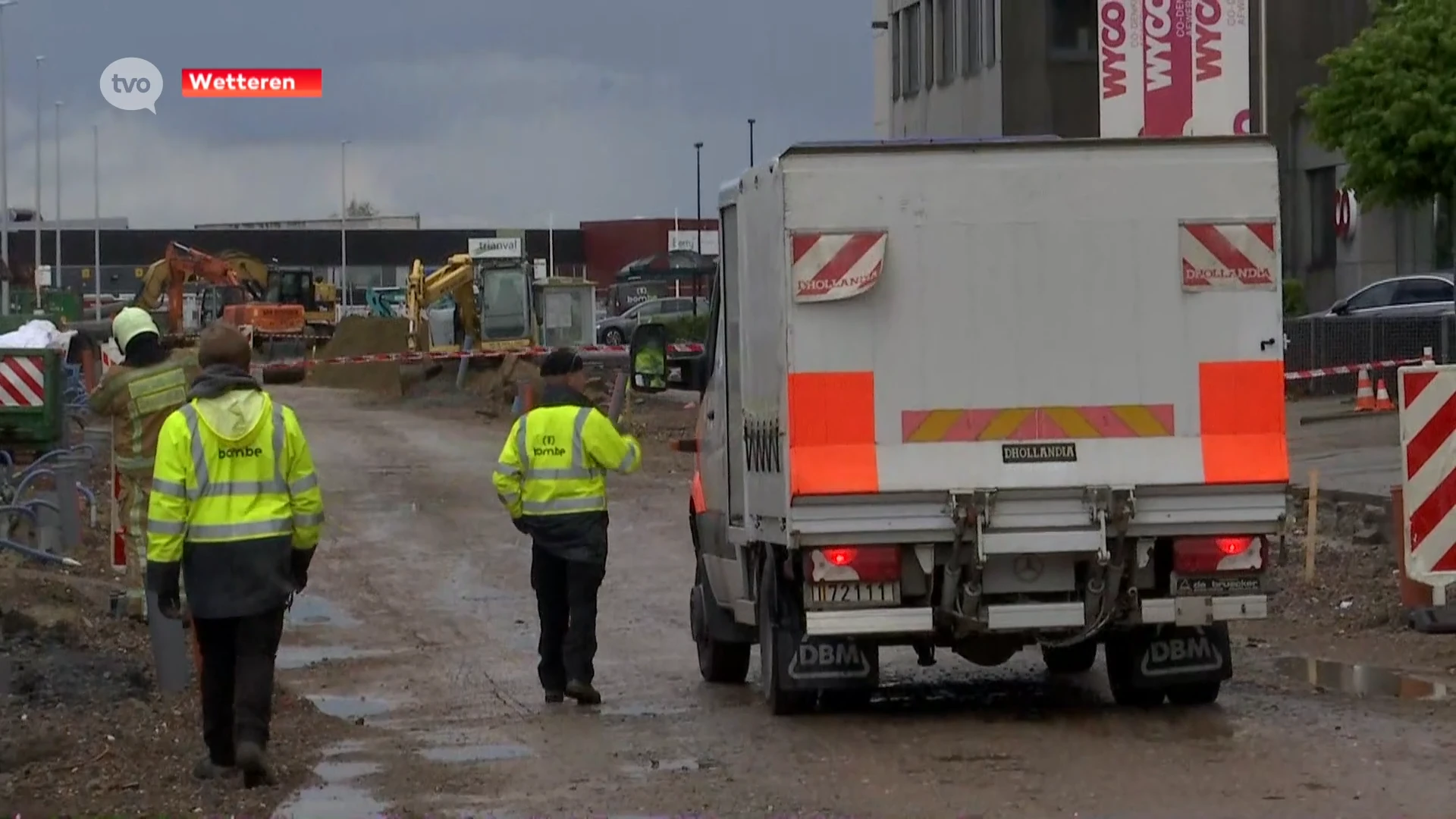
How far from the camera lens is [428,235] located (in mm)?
113312

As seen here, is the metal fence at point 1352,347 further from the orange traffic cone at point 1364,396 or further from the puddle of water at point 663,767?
the puddle of water at point 663,767

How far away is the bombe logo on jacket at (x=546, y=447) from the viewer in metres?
11.8

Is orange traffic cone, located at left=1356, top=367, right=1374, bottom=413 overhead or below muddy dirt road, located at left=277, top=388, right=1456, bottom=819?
overhead

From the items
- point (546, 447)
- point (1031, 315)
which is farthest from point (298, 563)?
point (1031, 315)

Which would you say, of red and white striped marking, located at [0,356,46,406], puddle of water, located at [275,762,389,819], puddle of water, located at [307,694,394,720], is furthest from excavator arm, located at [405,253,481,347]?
puddle of water, located at [275,762,389,819]

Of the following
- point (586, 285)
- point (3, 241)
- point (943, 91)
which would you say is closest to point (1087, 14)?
point (943, 91)

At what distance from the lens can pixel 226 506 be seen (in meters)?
8.94

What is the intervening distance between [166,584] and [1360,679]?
6294mm

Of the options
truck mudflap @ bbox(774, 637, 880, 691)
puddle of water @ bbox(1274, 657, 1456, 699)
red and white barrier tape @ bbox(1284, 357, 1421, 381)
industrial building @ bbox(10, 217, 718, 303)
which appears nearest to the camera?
truck mudflap @ bbox(774, 637, 880, 691)

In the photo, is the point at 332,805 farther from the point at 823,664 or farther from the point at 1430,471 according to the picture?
the point at 1430,471

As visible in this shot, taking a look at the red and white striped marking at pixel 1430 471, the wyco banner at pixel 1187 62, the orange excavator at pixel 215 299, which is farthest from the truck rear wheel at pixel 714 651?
the orange excavator at pixel 215 299

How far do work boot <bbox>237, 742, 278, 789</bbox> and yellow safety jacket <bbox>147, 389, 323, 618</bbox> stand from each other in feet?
1.70

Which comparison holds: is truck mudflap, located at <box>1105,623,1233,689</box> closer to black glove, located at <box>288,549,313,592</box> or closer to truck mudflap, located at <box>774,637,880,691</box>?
truck mudflap, located at <box>774,637,880,691</box>

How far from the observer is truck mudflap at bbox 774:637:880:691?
10.9 metres
